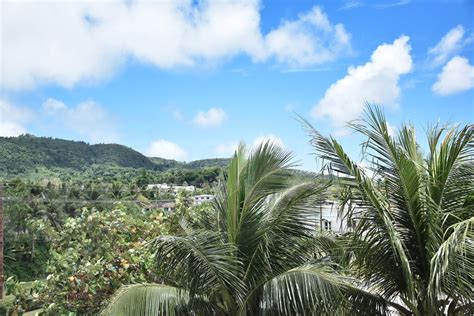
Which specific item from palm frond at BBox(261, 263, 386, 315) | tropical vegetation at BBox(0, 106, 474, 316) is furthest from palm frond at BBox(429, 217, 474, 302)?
palm frond at BBox(261, 263, 386, 315)

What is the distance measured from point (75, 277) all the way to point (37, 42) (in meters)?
3.53

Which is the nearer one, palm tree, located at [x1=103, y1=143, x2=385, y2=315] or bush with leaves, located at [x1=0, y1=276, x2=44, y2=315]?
palm tree, located at [x1=103, y1=143, x2=385, y2=315]

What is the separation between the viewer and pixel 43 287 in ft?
20.2

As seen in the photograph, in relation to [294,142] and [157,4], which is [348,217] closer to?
[294,142]

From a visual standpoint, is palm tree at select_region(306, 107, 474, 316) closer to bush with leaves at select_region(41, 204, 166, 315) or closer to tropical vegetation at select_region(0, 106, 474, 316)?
tropical vegetation at select_region(0, 106, 474, 316)

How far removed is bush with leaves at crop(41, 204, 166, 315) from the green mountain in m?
16.3

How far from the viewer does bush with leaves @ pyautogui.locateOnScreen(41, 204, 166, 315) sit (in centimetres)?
596

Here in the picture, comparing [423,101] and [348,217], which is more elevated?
[423,101]

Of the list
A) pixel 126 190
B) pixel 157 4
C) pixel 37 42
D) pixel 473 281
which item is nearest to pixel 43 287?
pixel 37 42

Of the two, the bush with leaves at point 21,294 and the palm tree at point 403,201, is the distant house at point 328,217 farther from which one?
the bush with leaves at point 21,294

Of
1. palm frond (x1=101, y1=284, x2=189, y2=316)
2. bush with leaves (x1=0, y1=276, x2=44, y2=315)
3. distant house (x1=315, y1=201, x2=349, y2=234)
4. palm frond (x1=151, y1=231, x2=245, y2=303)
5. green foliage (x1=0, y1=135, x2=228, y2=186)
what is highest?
green foliage (x1=0, y1=135, x2=228, y2=186)

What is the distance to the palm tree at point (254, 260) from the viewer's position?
4121mm

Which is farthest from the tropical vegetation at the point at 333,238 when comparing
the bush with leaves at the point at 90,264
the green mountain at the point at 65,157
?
the green mountain at the point at 65,157

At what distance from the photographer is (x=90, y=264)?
5.94m
